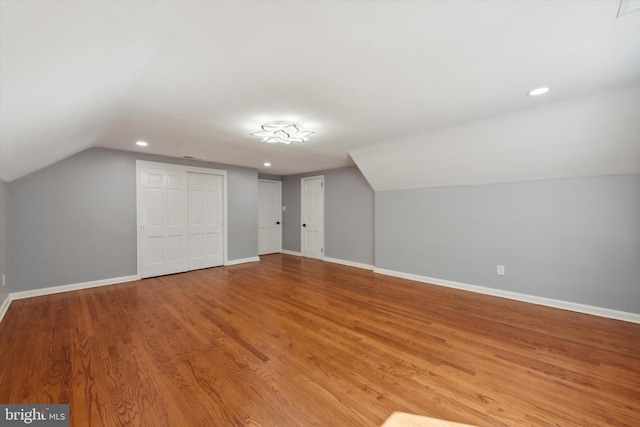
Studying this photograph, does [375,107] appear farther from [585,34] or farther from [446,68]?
[585,34]

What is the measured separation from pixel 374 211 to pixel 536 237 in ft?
8.67

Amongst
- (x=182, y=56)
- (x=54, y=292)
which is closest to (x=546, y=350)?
(x=182, y=56)

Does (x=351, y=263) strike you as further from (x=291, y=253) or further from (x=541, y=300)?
(x=541, y=300)

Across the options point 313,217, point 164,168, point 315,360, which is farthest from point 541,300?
point 164,168

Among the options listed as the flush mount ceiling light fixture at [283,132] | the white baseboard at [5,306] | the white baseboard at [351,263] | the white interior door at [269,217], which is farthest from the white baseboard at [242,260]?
the flush mount ceiling light fixture at [283,132]

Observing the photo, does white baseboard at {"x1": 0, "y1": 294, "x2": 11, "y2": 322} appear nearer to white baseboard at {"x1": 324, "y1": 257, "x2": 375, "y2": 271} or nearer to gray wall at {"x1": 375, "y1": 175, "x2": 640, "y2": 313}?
white baseboard at {"x1": 324, "y1": 257, "x2": 375, "y2": 271}

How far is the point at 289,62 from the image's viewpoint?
5.91 ft

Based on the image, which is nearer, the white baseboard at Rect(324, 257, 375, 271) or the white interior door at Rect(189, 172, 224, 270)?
the white interior door at Rect(189, 172, 224, 270)

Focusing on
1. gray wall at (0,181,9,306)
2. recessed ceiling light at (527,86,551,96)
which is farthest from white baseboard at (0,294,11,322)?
recessed ceiling light at (527,86,551,96)

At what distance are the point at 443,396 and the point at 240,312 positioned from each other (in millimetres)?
2315

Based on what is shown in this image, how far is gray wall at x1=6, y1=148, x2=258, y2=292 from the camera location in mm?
3555

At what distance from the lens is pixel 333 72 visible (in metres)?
1.94

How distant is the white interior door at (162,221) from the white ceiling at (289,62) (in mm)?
1730

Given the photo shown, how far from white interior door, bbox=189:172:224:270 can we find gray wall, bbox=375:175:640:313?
3.93 metres
